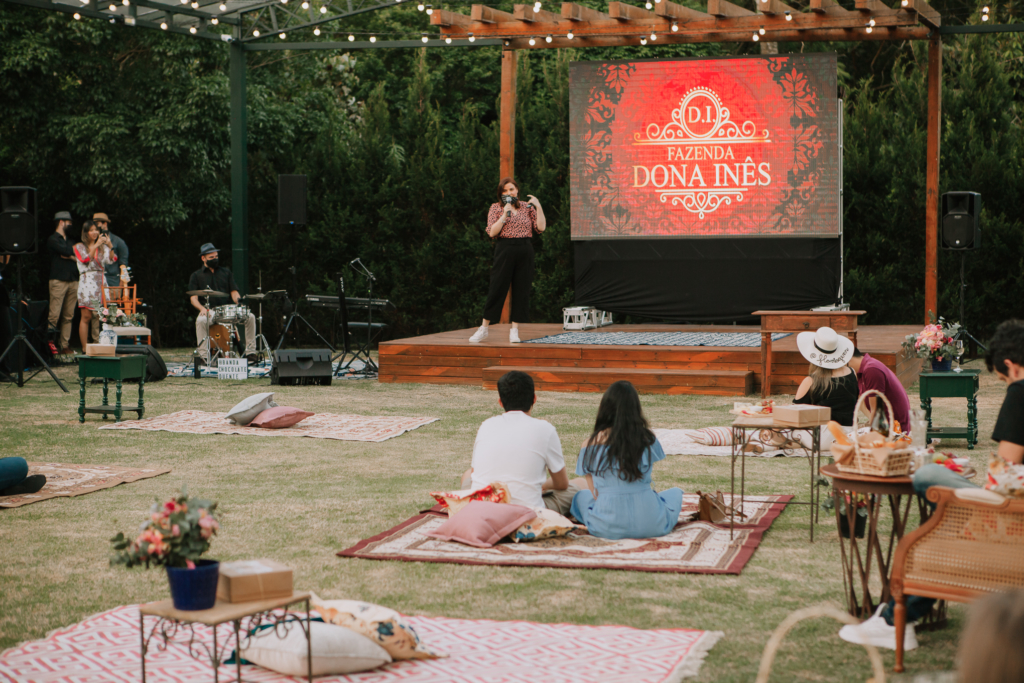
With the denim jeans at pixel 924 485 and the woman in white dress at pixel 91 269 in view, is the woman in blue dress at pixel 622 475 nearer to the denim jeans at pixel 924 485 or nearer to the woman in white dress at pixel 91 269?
the denim jeans at pixel 924 485

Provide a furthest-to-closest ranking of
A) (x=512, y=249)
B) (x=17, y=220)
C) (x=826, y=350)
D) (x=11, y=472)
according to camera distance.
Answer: (x=512, y=249) → (x=17, y=220) → (x=826, y=350) → (x=11, y=472)

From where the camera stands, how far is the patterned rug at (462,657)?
125 inches

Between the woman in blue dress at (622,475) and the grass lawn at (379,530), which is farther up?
the woman in blue dress at (622,475)

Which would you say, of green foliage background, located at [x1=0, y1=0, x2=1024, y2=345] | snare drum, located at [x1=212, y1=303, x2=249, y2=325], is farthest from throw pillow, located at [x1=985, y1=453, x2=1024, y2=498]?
green foliage background, located at [x1=0, y1=0, x2=1024, y2=345]

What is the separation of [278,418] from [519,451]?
144 inches

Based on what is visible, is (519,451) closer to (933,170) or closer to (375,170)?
(933,170)

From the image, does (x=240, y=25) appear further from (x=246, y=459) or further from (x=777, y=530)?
(x=777, y=530)

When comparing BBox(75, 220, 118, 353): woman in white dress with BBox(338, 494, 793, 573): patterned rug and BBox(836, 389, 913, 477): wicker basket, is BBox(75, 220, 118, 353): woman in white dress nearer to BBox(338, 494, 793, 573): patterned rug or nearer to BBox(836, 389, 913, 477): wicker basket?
BBox(338, 494, 793, 573): patterned rug

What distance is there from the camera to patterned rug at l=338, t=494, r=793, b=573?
4.36 metres

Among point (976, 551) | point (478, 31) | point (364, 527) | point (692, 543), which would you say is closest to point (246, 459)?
point (364, 527)

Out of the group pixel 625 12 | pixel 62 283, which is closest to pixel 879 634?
pixel 625 12

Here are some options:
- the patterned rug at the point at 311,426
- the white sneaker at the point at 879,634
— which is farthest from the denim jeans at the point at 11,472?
the white sneaker at the point at 879,634

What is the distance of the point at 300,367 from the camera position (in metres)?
10.8

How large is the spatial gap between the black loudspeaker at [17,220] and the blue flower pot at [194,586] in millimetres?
8388
